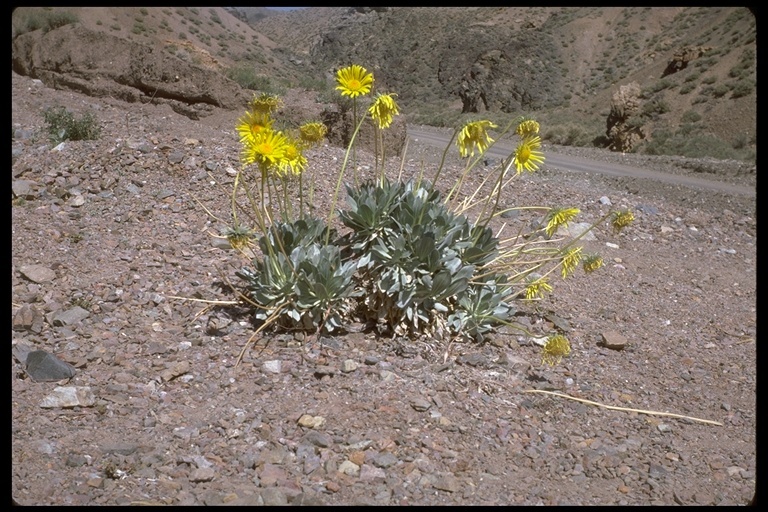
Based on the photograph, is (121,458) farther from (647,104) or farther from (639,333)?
(647,104)

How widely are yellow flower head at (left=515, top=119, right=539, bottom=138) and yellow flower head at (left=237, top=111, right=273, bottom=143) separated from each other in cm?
138

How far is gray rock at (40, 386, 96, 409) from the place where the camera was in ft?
9.21

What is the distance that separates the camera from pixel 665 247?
6605 millimetres

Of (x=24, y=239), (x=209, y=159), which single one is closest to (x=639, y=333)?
(x=209, y=159)

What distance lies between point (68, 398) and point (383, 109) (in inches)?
84.0

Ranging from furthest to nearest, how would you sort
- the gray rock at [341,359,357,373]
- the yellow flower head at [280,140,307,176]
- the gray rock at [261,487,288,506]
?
the gray rock at [341,359,357,373], the yellow flower head at [280,140,307,176], the gray rock at [261,487,288,506]

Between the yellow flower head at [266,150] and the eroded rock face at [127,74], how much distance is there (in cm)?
528

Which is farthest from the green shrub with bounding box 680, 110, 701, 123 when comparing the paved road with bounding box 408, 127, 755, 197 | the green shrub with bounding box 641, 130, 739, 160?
the paved road with bounding box 408, 127, 755, 197

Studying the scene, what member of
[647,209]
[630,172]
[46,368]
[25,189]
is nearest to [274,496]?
[46,368]

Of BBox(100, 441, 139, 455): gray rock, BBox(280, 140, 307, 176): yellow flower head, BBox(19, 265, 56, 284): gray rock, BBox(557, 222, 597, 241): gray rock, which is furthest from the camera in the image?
BBox(557, 222, 597, 241): gray rock

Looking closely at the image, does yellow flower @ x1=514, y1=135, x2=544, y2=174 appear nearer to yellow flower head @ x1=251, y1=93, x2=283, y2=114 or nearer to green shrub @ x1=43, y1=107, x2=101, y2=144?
yellow flower head @ x1=251, y1=93, x2=283, y2=114

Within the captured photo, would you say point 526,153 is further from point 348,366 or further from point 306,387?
point 306,387

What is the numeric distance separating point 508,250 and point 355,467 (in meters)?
1.98

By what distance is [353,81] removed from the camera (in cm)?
332
